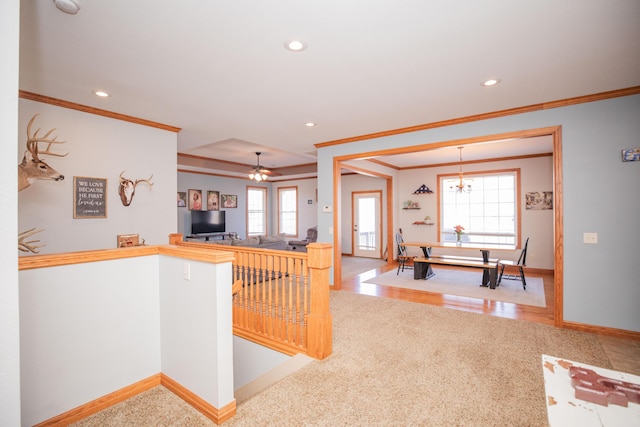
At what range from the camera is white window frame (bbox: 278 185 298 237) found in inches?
437

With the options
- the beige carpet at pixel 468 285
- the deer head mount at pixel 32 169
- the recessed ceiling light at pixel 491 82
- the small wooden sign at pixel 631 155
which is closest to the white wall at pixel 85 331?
the deer head mount at pixel 32 169

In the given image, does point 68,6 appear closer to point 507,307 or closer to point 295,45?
point 295,45

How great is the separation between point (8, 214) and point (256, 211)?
32.6 feet

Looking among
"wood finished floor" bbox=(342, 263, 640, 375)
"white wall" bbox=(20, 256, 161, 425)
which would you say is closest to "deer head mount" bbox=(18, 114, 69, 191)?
"white wall" bbox=(20, 256, 161, 425)

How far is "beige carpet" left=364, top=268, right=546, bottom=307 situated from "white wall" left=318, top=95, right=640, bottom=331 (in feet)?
3.61

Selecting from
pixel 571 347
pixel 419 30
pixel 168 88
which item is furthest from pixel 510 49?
pixel 168 88

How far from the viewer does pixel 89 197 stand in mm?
3768

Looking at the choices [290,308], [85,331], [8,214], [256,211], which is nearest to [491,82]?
[290,308]

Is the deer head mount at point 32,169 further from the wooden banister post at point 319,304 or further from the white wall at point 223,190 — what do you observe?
the white wall at point 223,190

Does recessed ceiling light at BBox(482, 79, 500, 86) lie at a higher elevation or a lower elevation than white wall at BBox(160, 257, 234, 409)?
higher

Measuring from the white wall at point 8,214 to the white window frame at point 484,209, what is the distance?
26.6 feet

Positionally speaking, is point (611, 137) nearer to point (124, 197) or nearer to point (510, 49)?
point (510, 49)

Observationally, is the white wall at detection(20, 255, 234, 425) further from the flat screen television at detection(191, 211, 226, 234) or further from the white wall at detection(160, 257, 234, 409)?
the flat screen television at detection(191, 211, 226, 234)

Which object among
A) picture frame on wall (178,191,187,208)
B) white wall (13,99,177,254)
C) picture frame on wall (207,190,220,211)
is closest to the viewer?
white wall (13,99,177,254)
